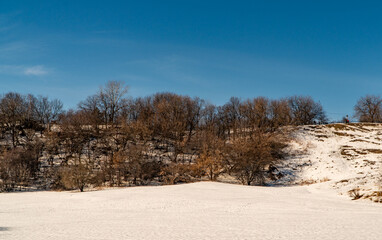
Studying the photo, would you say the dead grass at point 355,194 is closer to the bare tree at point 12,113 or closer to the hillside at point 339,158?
the hillside at point 339,158

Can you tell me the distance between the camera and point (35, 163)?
41.2 meters

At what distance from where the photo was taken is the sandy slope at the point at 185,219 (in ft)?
39.3

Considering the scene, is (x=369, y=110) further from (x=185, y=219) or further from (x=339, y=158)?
(x=185, y=219)

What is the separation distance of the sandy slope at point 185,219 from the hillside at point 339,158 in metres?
9.52

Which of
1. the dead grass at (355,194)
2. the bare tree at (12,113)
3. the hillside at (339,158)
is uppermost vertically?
the bare tree at (12,113)

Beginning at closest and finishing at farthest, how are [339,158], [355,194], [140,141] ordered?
[355,194]
[339,158]
[140,141]

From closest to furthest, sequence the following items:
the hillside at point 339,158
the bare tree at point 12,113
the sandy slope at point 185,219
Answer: the sandy slope at point 185,219 → the hillside at point 339,158 → the bare tree at point 12,113

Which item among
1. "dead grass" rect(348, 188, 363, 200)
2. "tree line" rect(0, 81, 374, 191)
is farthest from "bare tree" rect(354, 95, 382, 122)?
"dead grass" rect(348, 188, 363, 200)

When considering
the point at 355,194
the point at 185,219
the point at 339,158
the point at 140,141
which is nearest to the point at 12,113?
the point at 140,141

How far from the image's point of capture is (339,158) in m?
46.2

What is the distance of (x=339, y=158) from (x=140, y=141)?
1402 inches

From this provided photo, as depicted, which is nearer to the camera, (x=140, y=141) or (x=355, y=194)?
(x=355, y=194)

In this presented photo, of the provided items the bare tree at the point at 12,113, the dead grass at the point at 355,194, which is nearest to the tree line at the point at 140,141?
the bare tree at the point at 12,113

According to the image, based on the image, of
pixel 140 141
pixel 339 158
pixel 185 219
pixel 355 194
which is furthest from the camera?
pixel 140 141
